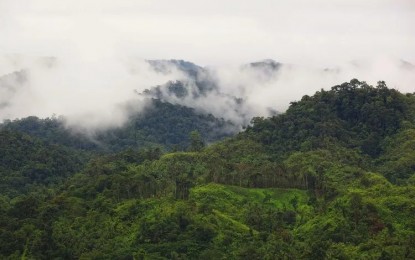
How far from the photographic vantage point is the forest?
42.2 meters

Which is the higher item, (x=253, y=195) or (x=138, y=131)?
(x=138, y=131)

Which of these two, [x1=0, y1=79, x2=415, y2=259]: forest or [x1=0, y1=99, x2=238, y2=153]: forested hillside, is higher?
[x1=0, y1=99, x2=238, y2=153]: forested hillside

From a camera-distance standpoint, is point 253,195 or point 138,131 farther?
point 138,131

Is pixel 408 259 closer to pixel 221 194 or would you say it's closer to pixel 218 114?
pixel 221 194

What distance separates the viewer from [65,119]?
142125 millimetres

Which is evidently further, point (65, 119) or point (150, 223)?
point (65, 119)

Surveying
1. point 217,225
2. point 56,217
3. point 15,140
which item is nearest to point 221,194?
point 217,225

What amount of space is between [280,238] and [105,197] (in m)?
16.8

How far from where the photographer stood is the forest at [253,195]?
139 ft

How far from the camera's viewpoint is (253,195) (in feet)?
175

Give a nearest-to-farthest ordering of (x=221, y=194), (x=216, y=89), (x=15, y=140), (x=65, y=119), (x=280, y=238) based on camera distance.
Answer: (x=280, y=238), (x=221, y=194), (x=15, y=140), (x=65, y=119), (x=216, y=89)

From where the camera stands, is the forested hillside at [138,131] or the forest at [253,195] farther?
the forested hillside at [138,131]

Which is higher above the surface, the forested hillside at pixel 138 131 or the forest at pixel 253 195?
the forested hillside at pixel 138 131

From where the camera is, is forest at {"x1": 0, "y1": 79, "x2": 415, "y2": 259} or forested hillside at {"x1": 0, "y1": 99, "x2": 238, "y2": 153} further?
forested hillside at {"x1": 0, "y1": 99, "x2": 238, "y2": 153}
